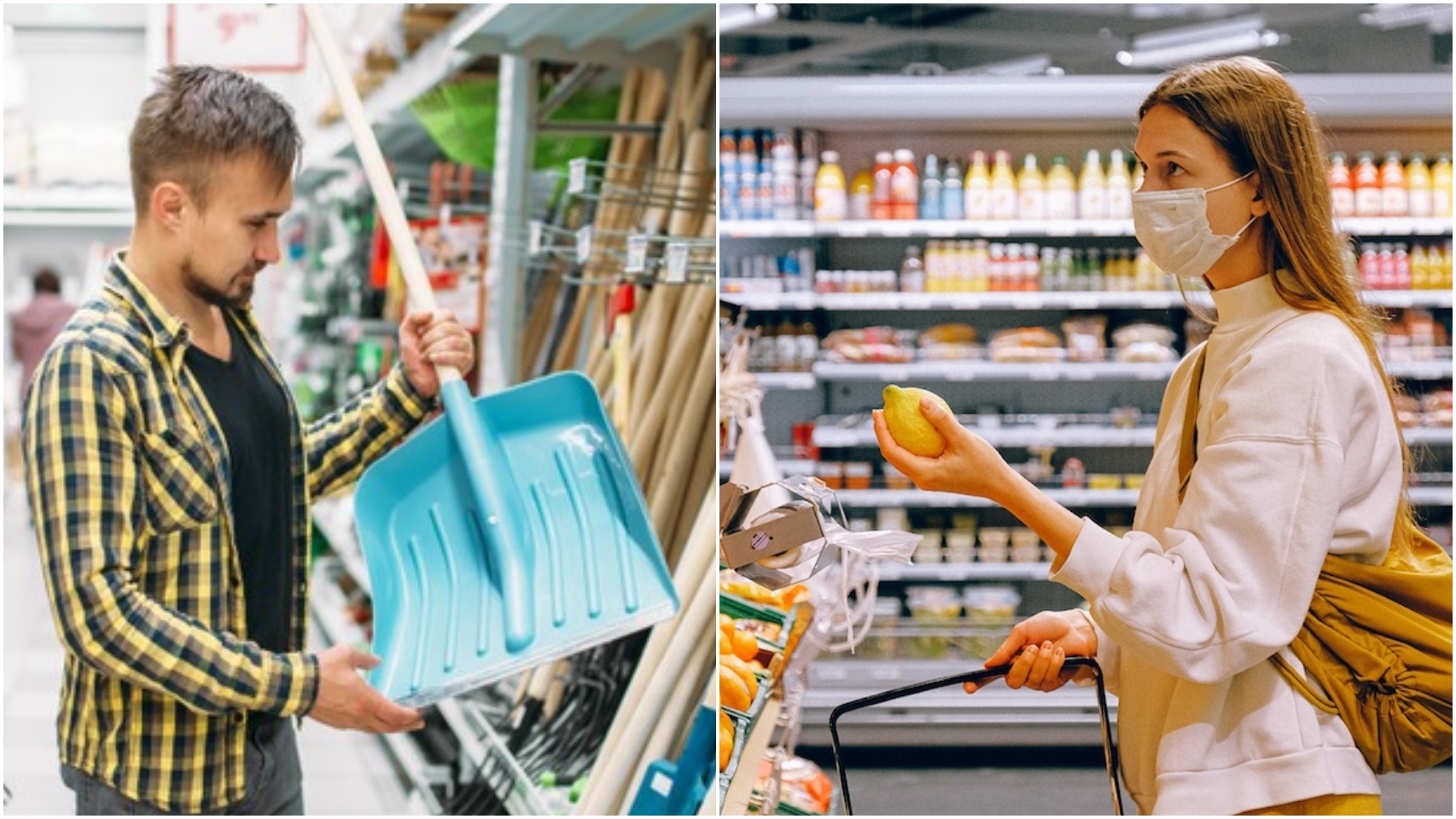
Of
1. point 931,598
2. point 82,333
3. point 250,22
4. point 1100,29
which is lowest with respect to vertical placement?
point 931,598

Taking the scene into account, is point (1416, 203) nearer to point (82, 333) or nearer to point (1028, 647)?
point (1028, 647)

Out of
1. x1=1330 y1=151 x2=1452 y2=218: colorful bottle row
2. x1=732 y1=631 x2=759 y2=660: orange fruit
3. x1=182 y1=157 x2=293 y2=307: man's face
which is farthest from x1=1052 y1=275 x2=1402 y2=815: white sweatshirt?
x1=1330 y1=151 x2=1452 y2=218: colorful bottle row

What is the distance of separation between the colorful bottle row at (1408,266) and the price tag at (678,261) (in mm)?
2451

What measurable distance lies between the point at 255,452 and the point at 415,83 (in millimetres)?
1859

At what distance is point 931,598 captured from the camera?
3.86 m

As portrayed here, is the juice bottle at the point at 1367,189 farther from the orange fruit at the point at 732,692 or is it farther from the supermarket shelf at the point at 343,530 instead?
the supermarket shelf at the point at 343,530

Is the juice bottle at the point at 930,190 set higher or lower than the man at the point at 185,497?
higher

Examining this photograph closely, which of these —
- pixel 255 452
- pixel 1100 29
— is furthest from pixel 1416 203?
pixel 255 452

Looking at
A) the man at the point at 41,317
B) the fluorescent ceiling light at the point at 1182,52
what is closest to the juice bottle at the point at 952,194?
the fluorescent ceiling light at the point at 1182,52

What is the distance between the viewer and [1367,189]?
3.89 m

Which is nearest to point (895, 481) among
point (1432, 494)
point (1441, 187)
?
point (1432, 494)

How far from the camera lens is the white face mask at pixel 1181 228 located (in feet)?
5.07

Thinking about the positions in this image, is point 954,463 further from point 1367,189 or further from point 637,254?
point 1367,189

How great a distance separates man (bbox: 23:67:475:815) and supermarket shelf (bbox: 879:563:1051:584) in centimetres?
184
